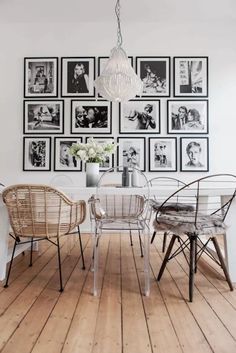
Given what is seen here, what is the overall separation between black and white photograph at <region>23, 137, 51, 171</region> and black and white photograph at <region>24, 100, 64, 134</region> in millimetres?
132

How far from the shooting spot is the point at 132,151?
4094 mm

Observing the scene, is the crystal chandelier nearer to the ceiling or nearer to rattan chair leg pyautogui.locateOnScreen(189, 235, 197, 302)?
the ceiling

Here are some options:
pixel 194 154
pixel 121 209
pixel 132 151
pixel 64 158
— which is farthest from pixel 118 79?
pixel 194 154

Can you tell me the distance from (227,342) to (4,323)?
1.17m

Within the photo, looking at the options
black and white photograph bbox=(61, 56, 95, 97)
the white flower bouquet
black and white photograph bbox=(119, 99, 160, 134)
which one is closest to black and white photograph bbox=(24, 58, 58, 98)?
black and white photograph bbox=(61, 56, 95, 97)

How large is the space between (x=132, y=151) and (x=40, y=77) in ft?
5.64

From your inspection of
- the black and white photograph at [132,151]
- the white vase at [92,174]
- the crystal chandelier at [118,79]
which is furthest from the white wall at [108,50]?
the white vase at [92,174]

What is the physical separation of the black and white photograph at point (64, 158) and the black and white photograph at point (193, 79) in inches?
64.0

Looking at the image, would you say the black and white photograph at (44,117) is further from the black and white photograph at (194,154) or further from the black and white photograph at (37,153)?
the black and white photograph at (194,154)

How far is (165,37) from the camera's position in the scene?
412cm

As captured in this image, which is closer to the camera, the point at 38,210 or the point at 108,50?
the point at 38,210

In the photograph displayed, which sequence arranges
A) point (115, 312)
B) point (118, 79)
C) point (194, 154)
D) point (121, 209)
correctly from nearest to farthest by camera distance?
point (115, 312)
point (121, 209)
point (118, 79)
point (194, 154)

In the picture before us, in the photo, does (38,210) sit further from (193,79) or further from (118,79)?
(193,79)

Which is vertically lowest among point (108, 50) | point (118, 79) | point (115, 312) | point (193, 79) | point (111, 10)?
point (115, 312)
